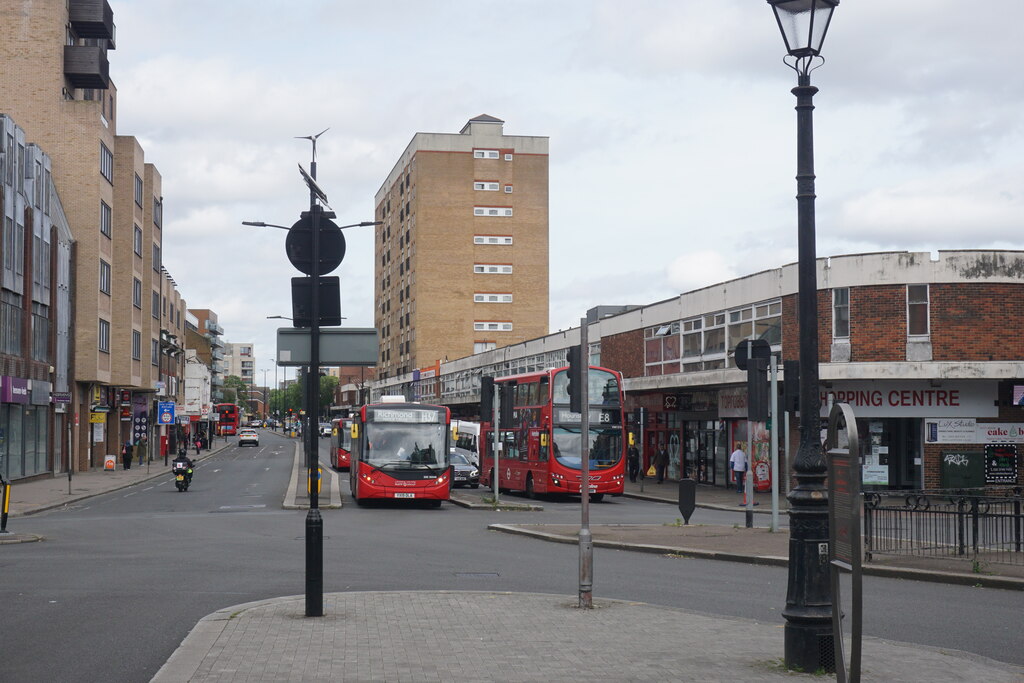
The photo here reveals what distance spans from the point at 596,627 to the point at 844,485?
460 cm

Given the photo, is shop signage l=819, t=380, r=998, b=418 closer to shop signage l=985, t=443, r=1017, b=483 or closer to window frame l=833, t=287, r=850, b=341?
shop signage l=985, t=443, r=1017, b=483

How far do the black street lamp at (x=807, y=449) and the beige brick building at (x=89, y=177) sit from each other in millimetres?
45924

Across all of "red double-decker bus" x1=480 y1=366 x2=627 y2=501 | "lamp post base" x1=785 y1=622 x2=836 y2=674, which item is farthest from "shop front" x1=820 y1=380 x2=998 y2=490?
"lamp post base" x1=785 y1=622 x2=836 y2=674

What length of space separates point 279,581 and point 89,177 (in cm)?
4470

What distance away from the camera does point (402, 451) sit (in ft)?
104

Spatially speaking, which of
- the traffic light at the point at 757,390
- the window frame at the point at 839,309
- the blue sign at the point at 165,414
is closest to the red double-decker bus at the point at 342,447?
the blue sign at the point at 165,414

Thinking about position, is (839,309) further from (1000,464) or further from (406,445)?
(406,445)

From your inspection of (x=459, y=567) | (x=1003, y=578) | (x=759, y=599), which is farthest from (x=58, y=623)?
(x=1003, y=578)

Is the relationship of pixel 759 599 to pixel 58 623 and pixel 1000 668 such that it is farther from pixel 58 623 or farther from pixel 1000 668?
pixel 58 623

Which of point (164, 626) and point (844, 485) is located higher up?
point (844, 485)

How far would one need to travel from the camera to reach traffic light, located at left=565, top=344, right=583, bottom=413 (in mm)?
12586

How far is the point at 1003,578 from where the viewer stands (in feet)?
49.5

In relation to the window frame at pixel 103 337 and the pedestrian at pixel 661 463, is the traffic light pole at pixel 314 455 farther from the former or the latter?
the window frame at pixel 103 337

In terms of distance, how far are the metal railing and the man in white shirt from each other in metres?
21.5
